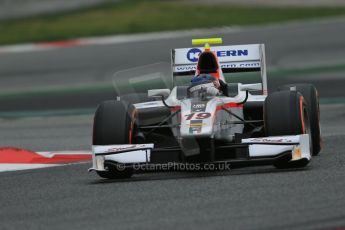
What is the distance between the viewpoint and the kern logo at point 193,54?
41.1ft

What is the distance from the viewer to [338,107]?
54.1ft

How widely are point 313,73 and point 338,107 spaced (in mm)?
2421

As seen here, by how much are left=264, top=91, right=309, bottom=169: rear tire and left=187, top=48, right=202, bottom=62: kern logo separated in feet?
7.88

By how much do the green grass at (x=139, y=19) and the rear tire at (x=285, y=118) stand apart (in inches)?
681

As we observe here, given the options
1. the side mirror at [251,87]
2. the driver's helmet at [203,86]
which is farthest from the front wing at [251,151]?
the side mirror at [251,87]

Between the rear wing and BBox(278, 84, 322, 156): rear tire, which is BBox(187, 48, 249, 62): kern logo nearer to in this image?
the rear wing

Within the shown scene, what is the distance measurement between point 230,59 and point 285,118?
8.36 ft

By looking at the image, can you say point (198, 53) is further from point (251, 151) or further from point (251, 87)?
point (251, 151)

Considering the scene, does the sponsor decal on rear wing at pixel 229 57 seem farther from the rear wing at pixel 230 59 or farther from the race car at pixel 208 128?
the race car at pixel 208 128

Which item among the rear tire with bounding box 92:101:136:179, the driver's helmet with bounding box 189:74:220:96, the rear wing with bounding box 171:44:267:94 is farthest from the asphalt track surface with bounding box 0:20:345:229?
the rear wing with bounding box 171:44:267:94

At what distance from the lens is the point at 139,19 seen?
2958 centimetres

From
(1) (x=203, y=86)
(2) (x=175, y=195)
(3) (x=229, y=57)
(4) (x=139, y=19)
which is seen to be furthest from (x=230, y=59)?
(4) (x=139, y=19)

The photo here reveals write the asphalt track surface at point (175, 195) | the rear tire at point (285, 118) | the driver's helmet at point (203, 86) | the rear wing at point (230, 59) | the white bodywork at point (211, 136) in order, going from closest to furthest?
the asphalt track surface at point (175, 195) → the white bodywork at point (211, 136) → the rear tire at point (285, 118) → the driver's helmet at point (203, 86) → the rear wing at point (230, 59)

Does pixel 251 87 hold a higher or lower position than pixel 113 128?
higher
